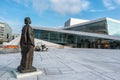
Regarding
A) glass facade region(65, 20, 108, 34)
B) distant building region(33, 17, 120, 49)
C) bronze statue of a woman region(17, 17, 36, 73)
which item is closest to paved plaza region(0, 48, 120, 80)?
bronze statue of a woman region(17, 17, 36, 73)

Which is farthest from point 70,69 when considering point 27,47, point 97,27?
point 97,27

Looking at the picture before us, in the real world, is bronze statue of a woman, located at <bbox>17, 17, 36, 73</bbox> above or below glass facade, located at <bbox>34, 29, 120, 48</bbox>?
below

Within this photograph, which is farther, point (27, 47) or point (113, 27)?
point (113, 27)

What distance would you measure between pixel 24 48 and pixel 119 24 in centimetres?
3946

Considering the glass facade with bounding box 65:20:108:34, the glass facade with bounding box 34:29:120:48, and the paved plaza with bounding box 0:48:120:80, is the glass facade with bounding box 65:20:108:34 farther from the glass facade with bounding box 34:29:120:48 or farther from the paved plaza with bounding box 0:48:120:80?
the paved plaza with bounding box 0:48:120:80

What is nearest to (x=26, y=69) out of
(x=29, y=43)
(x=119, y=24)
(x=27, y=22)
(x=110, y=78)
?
(x=29, y=43)

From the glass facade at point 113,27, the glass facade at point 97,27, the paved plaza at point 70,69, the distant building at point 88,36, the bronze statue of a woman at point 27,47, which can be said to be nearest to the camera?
the paved plaza at point 70,69

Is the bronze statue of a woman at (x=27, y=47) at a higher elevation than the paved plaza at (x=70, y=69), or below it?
higher

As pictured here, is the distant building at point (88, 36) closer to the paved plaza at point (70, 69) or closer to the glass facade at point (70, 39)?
the glass facade at point (70, 39)

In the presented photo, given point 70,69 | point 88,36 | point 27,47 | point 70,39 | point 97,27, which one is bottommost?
point 70,69

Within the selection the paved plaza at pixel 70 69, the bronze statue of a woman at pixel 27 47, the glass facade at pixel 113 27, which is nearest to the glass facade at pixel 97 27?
the glass facade at pixel 113 27

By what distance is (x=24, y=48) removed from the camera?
5398 mm

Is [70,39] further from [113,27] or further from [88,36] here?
[113,27]

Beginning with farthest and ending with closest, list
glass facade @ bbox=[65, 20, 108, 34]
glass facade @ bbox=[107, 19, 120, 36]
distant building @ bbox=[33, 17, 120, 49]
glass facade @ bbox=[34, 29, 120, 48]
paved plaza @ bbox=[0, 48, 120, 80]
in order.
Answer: glass facade @ bbox=[65, 20, 108, 34]
glass facade @ bbox=[107, 19, 120, 36]
glass facade @ bbox=[34, 29, 120, 48]
distant building @ bbox=[33, 17, 120, 49]
paved plaza @ bbox=[0, 48, 120, 80]
